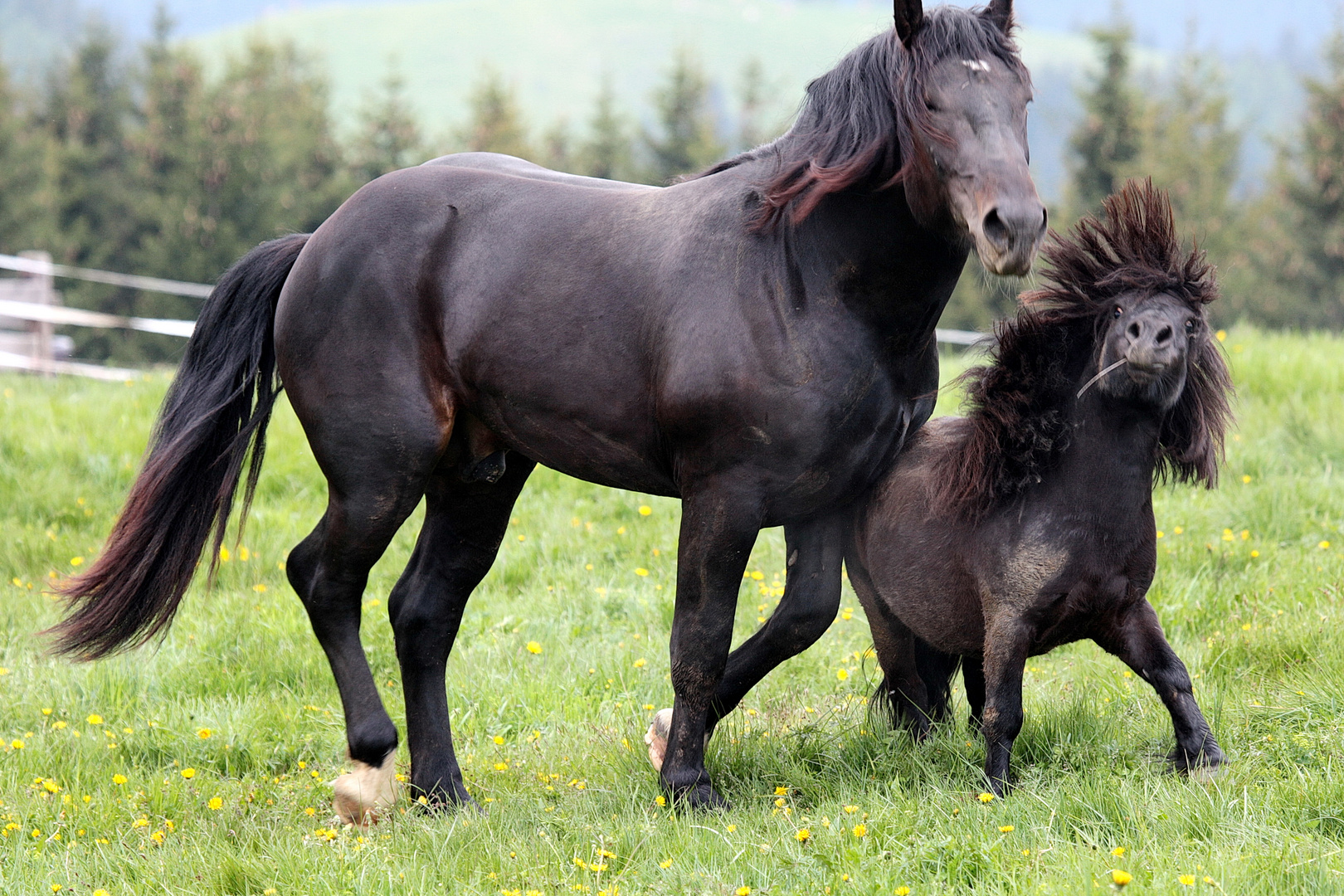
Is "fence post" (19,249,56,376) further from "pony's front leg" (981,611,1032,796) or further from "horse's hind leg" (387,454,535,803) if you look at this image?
"pony's front leg" (981,611,1032,796)

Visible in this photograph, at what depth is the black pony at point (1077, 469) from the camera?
350cm

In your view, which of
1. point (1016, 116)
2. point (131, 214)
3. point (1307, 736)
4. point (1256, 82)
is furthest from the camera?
point (1256, 82)

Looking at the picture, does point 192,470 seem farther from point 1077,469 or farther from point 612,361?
point 1077,469

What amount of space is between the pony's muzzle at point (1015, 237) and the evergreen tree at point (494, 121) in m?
28.1

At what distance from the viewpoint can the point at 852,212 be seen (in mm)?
3482

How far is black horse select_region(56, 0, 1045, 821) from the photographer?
3.35m

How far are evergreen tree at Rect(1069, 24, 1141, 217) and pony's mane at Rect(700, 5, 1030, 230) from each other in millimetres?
24728

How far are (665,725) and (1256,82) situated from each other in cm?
15982

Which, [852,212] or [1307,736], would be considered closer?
[852,212]

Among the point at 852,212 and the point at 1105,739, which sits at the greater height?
the point at 852,212

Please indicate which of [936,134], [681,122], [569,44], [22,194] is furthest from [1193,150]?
[569,44]

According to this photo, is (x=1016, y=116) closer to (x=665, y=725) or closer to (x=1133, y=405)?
(x=1133, y=405)

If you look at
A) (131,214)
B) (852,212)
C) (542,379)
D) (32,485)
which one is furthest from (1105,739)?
(131,214)

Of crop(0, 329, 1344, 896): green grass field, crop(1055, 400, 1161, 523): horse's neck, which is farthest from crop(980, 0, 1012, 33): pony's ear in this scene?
crop(0, 329, 1344, 896): green grass field
